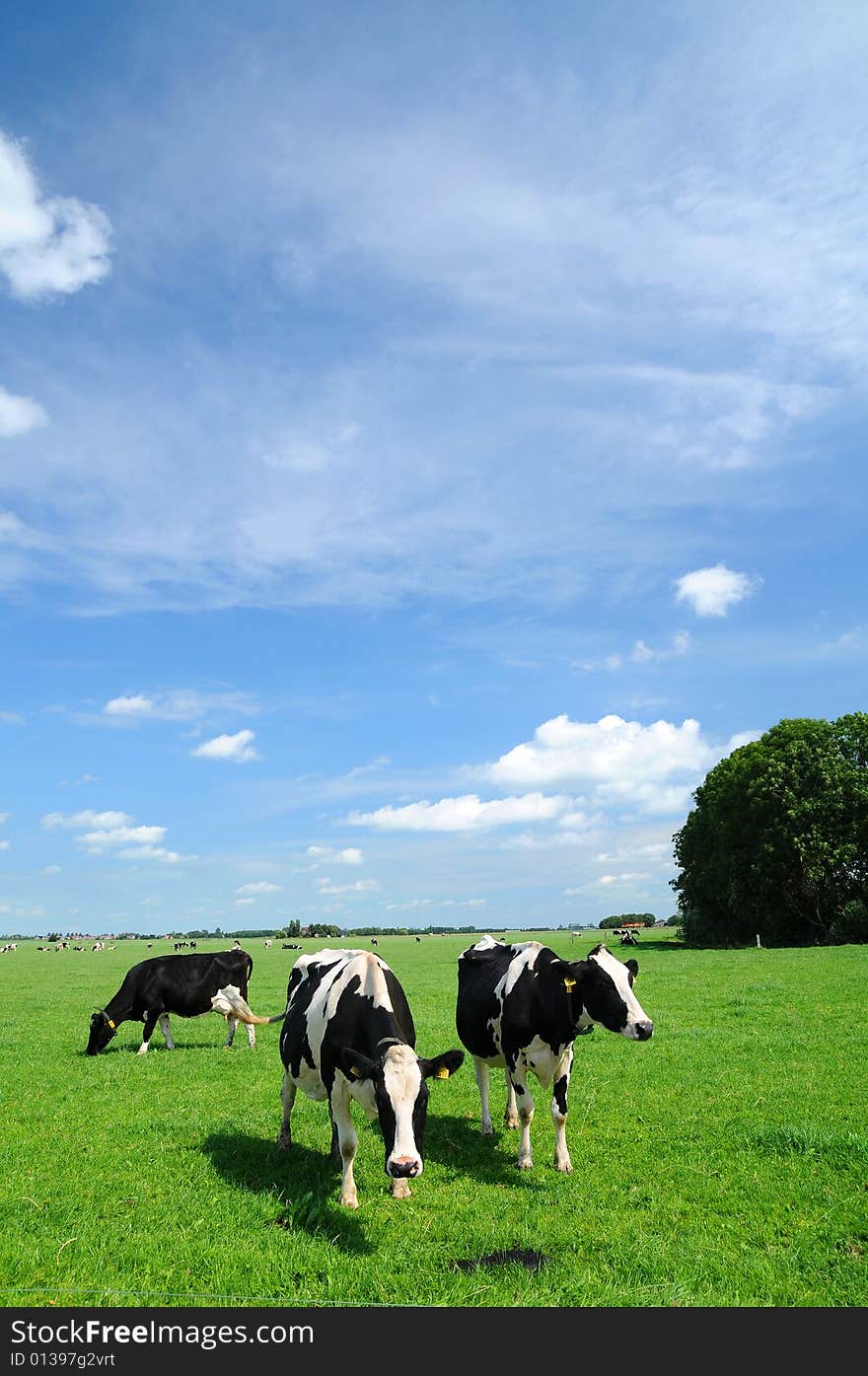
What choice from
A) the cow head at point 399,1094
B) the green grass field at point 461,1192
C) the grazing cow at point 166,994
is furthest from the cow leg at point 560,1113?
the grazing cow at point 166,994

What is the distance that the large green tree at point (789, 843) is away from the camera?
4903cm

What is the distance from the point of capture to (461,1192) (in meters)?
8.49

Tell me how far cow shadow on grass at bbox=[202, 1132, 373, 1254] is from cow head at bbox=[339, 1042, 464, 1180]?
1.01m

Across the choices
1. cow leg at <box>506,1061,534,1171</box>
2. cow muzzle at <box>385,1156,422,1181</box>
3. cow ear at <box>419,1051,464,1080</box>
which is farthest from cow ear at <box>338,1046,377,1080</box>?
cow leg at <box>506,1061,534,1171</box>

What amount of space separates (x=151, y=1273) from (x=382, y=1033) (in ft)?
8.96

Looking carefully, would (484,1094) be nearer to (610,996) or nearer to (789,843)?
(610,996)

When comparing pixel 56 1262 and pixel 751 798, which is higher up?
pixel 751 798

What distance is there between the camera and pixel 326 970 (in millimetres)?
10773

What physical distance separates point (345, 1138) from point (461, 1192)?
138 cm

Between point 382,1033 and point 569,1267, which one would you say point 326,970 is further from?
point 569,1267

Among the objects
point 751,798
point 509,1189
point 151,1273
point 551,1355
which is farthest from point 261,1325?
point 751,798

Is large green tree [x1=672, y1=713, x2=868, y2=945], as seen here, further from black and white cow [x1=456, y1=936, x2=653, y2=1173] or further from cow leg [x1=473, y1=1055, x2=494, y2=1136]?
black and white cow [x1=456, y1=936, x2=653, y2=1173]

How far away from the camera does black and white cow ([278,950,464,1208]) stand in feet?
23.3

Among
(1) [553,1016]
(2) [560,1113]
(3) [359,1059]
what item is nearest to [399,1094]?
(3) [359,1059]
